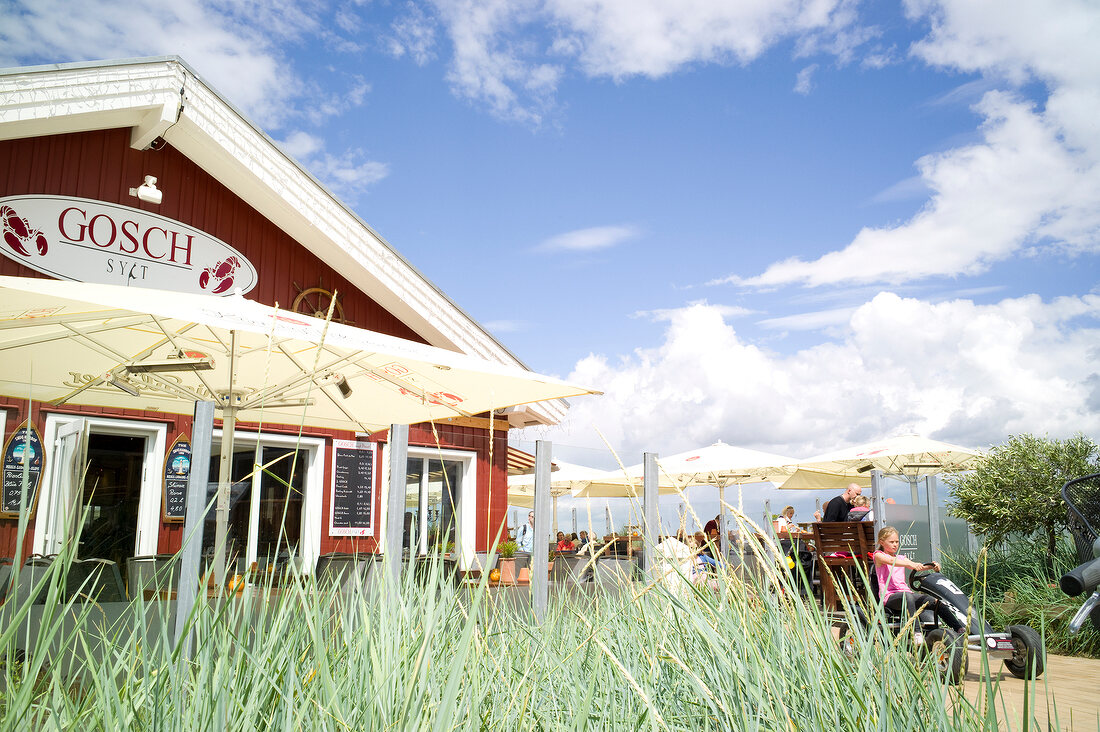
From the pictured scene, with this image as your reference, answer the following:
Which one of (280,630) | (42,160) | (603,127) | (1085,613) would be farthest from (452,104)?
(280,630)

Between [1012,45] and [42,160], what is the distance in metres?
11.8

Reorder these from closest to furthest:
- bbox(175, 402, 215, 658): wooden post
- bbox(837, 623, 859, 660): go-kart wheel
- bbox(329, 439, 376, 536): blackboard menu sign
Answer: bbox(837, 623, 859, 660): go-kart wheel < bbox(175, 402, 215, 658): wooden post < bbox(329, 439, 376, 536): blackboard menu sign

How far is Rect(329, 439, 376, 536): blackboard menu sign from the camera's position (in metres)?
8.59

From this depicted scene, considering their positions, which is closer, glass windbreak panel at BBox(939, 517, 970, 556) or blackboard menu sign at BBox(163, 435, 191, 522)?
blackboard menu sign at BBox(163, 435, 191, 522)

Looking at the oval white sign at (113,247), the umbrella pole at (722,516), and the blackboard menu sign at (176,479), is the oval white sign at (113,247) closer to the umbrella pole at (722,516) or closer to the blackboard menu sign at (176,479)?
the blackboard menu sign at (176,479)

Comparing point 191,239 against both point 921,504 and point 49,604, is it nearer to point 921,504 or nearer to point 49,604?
point 49,604

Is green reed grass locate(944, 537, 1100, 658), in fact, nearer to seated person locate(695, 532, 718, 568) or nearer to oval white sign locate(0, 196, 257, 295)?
seated person locate(695, 532, 718, 568)

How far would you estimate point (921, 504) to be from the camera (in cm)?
971

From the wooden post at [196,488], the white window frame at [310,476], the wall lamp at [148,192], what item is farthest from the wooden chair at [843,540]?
the wall lamp at [148,192]

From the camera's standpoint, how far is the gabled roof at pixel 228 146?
6.21m

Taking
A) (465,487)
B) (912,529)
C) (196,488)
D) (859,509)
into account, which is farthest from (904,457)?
(196,488)

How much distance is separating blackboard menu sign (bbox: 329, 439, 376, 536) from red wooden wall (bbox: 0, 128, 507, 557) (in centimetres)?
9

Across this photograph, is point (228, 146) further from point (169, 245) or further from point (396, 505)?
point (396, 505)

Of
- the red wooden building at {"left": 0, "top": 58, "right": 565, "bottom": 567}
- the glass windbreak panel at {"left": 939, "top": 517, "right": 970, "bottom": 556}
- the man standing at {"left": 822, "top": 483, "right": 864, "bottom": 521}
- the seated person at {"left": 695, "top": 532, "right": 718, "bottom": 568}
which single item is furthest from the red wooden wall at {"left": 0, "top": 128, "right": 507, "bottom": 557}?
the glass windbreak panel at {"left": 939, "top": 517, "right": 970, "bottom": 556}
